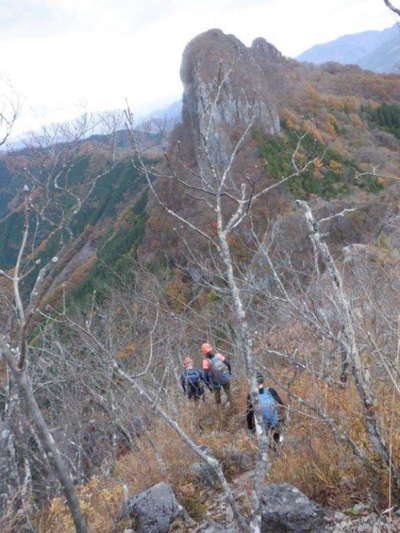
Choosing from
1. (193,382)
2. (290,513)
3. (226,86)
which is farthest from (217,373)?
(226,86)

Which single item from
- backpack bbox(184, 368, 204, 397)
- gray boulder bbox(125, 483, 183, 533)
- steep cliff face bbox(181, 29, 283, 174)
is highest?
steep cliff face bbox(181, 29, 283, 174)

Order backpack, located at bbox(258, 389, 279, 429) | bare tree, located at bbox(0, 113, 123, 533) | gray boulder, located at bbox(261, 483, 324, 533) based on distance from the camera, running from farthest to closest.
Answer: backpack, located at bbox(258, 389, 279, 429), gray boulder, located at bbox(261, 483, 324, 533), bare tree, located at bbox(0, 113, 123, 533)

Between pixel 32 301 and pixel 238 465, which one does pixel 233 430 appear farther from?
pixel 32 301

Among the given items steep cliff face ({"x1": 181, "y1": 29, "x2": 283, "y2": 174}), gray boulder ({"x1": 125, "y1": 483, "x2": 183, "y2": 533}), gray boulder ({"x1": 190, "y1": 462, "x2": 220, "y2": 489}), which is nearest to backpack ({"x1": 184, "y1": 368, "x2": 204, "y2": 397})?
gray boulder ({"x1": 190, "y1": 462, "x2": 220, "y2": 489})

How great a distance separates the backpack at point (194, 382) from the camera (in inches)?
341

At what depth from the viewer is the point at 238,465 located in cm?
611

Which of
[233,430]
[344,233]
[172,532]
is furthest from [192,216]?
[172,532]

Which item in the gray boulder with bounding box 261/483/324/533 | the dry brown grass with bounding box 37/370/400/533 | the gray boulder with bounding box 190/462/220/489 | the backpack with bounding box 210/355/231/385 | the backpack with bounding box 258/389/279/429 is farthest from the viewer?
the backpack with bounding box 210/355/231/385

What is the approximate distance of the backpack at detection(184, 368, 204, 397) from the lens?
8.65m

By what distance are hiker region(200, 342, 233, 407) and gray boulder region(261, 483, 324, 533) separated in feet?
13.4

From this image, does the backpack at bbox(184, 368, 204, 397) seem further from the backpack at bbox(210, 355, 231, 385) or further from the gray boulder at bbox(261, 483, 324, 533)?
the gray boulder at bbox(261, 483, 324, 533)

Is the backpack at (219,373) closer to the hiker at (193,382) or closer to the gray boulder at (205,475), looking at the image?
the hiker at (193,382)

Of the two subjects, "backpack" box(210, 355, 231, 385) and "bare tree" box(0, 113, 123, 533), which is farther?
"backpack" box(210, 355, 231, 385)

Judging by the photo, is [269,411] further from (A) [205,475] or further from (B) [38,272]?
(B) [38,272]
